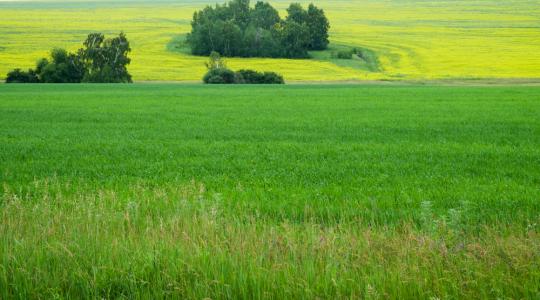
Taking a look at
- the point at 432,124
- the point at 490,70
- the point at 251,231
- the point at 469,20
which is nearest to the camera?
the point at 251,231

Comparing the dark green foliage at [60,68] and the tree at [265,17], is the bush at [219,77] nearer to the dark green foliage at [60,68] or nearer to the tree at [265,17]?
the dark green foliage at [60,68]

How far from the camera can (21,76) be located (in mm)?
62688

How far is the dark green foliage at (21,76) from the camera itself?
61.9 m

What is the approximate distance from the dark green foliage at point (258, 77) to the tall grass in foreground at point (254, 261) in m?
56.3

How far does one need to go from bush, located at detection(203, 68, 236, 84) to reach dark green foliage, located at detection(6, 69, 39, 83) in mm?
15478

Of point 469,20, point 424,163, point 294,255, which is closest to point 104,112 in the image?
point 424,163

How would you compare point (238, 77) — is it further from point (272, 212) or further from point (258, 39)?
point (272, 212)

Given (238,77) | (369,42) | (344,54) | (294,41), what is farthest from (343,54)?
(238,77)

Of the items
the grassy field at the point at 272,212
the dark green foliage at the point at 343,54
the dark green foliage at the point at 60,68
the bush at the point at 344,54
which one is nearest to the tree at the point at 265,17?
the dark green foliage at the point at 343,54

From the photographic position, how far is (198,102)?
37469mm

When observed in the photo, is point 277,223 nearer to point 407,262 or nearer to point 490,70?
point 407,262

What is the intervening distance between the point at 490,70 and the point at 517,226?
6514cm

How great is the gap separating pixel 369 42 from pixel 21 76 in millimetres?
52585

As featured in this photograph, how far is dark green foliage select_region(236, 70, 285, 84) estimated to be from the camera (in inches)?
2514
